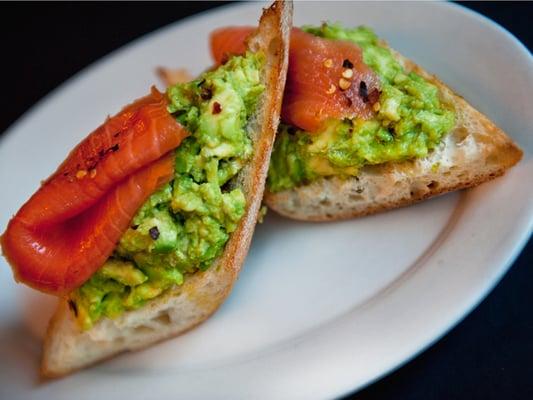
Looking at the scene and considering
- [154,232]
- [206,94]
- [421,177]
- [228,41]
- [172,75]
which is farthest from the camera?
[172,75]

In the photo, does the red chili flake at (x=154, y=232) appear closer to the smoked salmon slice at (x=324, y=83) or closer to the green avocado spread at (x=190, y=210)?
the green avocado spread at (x=190, y=210)

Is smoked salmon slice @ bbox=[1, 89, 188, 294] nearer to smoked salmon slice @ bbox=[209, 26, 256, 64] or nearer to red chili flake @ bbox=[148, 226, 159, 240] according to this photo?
red chili flake @ bbox=[148, 226, 159, 240]

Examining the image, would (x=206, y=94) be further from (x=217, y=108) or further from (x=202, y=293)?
(x=202, y=293)

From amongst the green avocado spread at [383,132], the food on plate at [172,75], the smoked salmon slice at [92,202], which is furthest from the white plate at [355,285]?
the food on plate at [172,75]

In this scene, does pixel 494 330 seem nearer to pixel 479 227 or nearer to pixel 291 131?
pixel 479 227

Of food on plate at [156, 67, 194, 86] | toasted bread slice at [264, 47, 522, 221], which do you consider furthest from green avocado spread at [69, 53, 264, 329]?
food on plate at [156, 67, 194, 86]

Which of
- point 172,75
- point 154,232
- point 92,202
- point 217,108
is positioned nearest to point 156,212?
point 154,232

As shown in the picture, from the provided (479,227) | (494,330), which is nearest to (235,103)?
(479,227)
